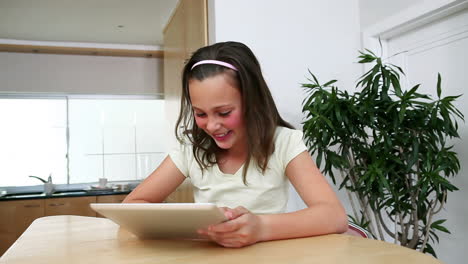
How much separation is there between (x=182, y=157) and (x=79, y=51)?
4.89 m

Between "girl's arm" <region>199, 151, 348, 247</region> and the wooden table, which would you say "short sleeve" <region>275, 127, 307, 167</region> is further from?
the wooden table

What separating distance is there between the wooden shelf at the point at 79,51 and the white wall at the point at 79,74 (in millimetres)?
57

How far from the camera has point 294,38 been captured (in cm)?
305

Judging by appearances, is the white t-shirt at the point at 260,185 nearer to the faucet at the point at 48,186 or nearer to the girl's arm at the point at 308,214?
the girl's arm at the point at 308,214

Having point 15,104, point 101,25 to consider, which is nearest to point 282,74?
point 101,25

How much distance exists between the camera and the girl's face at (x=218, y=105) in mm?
1259

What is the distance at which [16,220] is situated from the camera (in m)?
5.07

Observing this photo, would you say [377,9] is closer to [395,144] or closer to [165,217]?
[395,144]

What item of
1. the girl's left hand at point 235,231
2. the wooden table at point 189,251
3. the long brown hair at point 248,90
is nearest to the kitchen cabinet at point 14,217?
the long brown hair at point 248,90

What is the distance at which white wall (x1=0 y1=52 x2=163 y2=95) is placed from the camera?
18.5ft

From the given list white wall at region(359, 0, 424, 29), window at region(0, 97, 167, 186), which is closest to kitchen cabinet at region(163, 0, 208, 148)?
white wall at region(359, 0, 424, 29)

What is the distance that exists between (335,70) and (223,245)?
2.46 metres

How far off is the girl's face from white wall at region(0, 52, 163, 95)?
4.99 metres

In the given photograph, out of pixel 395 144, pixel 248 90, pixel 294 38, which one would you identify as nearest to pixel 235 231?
pixel 248 90
